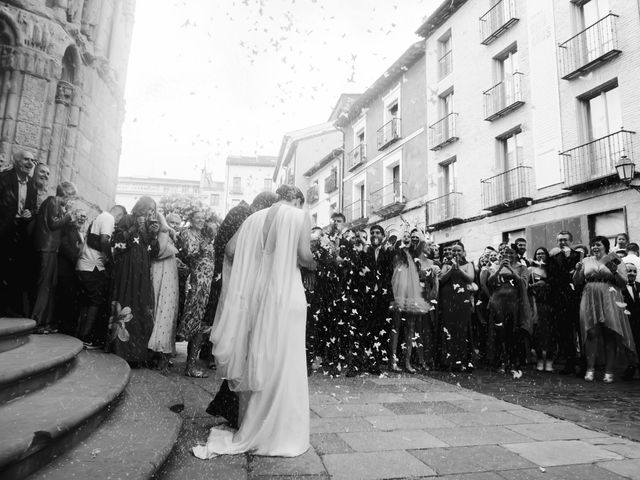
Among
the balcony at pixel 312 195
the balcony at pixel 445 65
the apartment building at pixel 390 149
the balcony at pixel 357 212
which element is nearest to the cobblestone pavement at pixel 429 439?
the apartment building at pixel 390 149

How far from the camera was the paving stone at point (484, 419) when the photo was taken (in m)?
3.30

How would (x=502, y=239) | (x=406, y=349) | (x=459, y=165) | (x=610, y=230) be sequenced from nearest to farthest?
(x=406, y=349) → (x=610, y=230) → (x=502, y=239) → (x=459, y=165)

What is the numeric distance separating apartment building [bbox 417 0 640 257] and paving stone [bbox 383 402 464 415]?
28.3 ft

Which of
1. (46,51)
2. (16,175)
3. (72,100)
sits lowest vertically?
(16,175)

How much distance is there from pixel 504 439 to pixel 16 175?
16.1ft

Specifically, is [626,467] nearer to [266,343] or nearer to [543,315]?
[266,343]

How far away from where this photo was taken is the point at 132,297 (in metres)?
4.70

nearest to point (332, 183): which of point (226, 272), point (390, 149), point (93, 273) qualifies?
point (390, 149)

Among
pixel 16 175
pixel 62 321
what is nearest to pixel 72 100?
pixel 16 175

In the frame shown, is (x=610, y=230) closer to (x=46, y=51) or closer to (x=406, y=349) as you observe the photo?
(x=406, y=349)

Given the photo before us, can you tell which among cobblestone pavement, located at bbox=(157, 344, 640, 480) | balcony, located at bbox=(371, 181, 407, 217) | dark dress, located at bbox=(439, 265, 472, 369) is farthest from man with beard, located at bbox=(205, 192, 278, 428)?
balcony, located at bbox=(371, 181, 407, 217)

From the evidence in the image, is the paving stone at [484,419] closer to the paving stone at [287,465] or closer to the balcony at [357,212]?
the paving stone at [287,465]

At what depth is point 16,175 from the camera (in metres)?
4.34

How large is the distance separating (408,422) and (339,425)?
54cm
